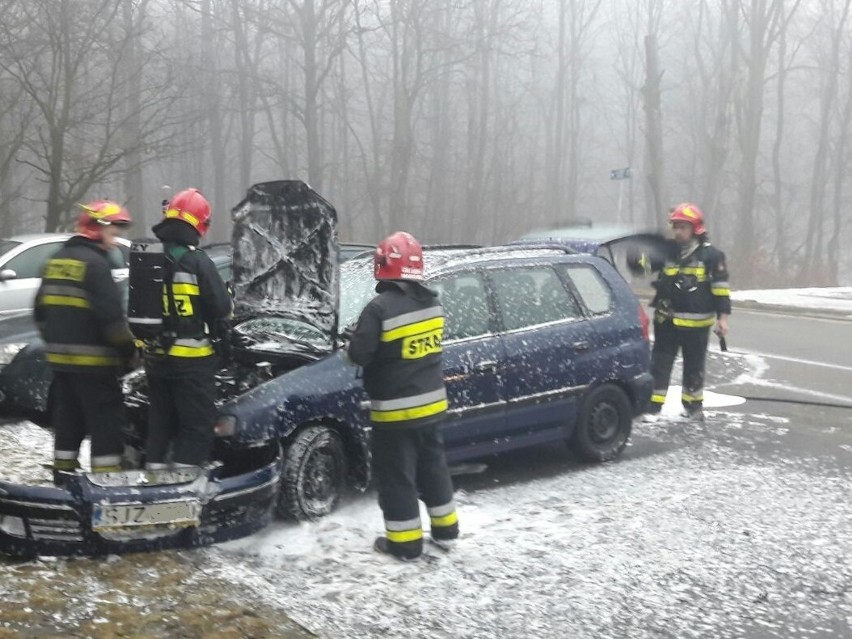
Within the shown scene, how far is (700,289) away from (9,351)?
5942mm

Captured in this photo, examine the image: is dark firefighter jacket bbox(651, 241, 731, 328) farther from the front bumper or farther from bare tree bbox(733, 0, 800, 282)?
bare tree bbox(733, 0, 800, 282)

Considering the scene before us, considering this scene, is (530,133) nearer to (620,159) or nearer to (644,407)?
(620,159)

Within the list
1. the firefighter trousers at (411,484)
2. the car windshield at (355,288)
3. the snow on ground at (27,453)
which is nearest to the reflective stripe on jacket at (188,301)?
the firefighter trousers at (411,484)

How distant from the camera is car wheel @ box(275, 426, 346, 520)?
5.43 metres

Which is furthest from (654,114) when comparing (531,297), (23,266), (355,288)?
(355,288)

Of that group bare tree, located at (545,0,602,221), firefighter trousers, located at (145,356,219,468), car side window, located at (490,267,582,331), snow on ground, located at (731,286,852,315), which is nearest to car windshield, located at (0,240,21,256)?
firefighter trousers, located at (145,356,219,468)

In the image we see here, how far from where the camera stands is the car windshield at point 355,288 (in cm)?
650

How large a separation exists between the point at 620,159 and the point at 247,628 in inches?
2533

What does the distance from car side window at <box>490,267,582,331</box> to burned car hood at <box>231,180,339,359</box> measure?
4.07 feet

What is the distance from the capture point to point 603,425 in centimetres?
720

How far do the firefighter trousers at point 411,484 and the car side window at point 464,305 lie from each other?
4.32ft

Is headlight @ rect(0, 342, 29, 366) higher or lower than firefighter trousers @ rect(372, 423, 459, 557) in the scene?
higher

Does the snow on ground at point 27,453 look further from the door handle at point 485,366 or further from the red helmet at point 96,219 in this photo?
the door handle at point 485,366

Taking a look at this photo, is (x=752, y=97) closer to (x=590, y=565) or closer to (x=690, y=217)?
(x=690, y=217)
